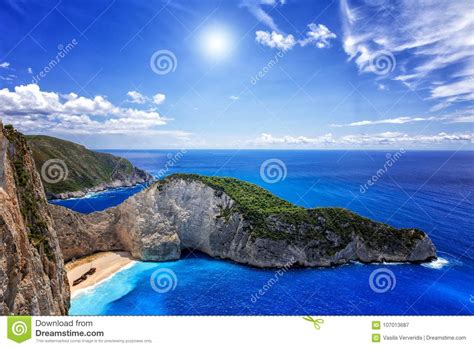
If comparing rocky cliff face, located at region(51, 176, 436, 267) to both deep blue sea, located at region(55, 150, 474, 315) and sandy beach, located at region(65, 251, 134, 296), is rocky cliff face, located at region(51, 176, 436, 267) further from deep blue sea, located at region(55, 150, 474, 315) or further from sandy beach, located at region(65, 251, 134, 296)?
deep blue sea, located at region(55, 150, 474, 315)

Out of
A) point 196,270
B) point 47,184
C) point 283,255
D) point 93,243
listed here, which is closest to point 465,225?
point 283,255

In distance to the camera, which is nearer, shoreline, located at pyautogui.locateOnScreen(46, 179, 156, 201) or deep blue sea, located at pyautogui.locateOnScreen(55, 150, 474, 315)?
deep blue sea, located at pyautogui.locateOnScreen(55, 150, 474, 315)

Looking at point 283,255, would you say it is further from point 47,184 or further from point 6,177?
point 47,184

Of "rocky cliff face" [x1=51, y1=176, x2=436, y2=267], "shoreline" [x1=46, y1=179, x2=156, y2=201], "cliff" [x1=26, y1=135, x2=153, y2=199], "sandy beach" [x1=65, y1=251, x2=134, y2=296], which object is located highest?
"cliff" [x1=26, y1=135, x2=153, y2=199]
